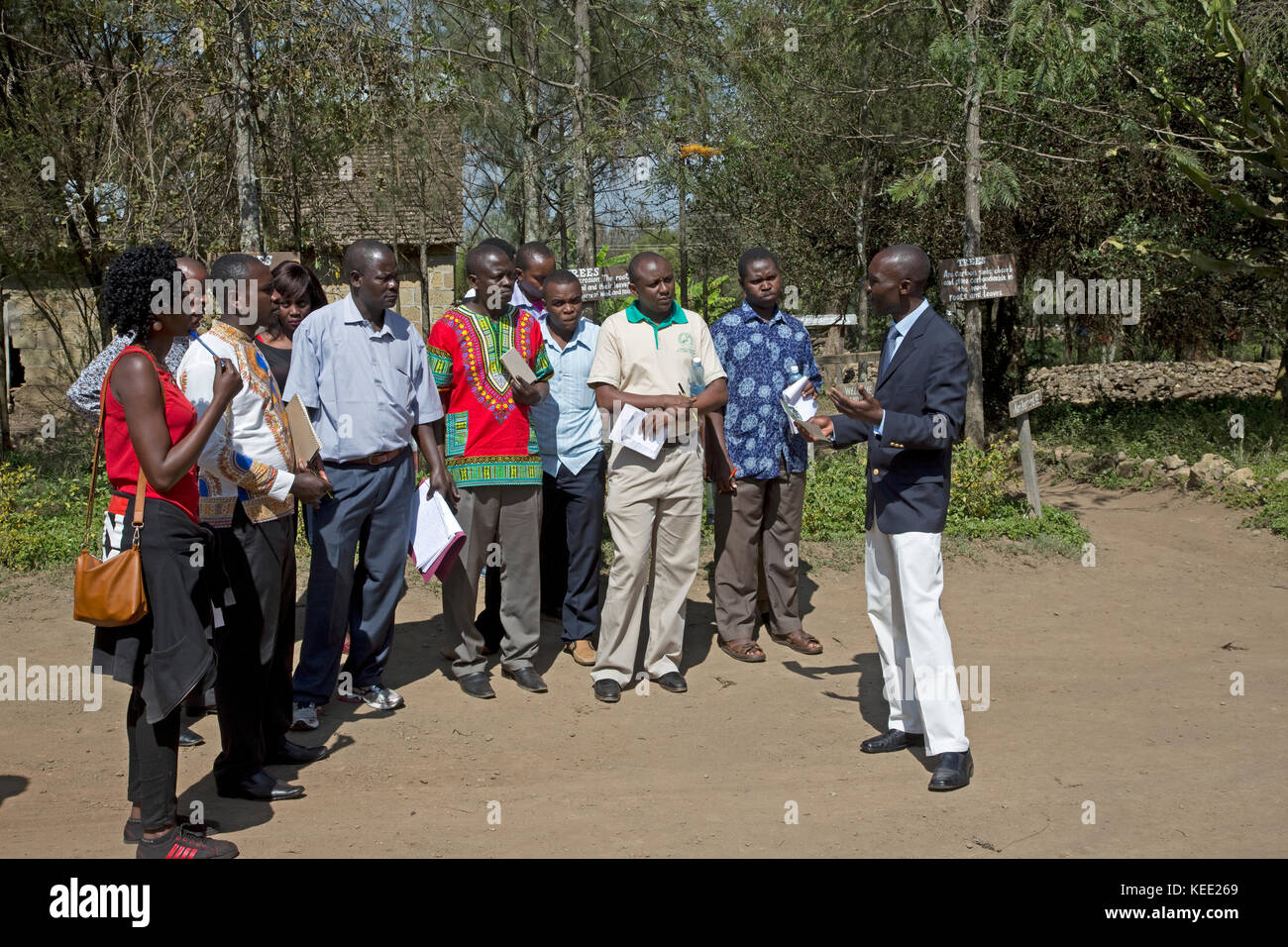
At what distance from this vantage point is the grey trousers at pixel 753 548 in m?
6.77

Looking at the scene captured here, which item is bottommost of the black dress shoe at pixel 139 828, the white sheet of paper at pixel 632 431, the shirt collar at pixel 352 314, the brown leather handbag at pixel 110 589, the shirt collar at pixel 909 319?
the black dress shoe at pixel 139 828

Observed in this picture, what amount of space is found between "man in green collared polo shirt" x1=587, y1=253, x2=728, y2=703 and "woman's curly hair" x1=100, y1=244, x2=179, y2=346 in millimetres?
2574

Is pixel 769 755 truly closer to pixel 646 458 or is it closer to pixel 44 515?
pixel 646 458

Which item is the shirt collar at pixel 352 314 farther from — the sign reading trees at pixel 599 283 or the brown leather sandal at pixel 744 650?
the sign reading trees at pixel 599 283

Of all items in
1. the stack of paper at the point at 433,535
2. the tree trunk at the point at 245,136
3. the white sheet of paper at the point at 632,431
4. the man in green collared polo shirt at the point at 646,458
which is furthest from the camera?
the tree trunk at the point at 245,136

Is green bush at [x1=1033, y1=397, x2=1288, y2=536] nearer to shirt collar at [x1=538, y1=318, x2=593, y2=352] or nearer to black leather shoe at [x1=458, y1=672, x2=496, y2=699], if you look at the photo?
shirt collar at [x1=538, y1=318, x2=593, y2=352]

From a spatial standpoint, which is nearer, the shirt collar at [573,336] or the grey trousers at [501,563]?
the grey trousers at [501,563]

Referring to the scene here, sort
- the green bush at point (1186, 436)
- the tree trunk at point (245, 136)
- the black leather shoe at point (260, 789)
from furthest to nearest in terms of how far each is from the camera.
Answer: the green bush at point (1186, 436) < the tree trunk at point (245, 136) < the black leather shoe at point (260, 789)

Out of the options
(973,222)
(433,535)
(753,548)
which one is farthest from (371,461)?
(973,222)

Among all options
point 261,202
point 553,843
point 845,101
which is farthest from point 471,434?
point 845,101

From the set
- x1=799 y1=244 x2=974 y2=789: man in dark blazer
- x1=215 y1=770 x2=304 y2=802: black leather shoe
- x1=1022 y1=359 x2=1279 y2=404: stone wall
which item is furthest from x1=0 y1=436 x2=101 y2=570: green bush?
x1=1022 y1=359 x2=1279 y2=404: stone wall

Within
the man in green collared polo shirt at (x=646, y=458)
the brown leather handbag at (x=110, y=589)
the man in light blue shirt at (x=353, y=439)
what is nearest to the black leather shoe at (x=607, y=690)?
the man in green collared polo shirt at (x=646, y=458)

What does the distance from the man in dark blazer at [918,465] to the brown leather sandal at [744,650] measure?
5.61 ft

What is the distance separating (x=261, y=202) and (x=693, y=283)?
1674 cm
